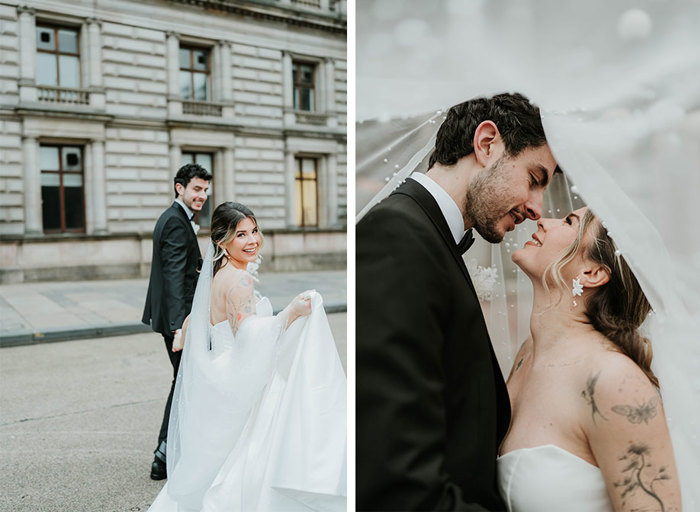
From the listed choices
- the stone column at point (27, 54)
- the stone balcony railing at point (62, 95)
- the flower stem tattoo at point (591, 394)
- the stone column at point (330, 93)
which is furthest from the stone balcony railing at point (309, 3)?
the flower stem tattoo at point (591, 394)

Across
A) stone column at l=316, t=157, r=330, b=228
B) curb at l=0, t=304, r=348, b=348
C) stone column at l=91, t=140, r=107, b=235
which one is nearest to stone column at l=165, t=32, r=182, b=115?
stone column at l=91, t=140, r=107, b=235

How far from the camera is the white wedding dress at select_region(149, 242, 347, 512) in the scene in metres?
1.97

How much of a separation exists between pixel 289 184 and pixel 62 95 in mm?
2059

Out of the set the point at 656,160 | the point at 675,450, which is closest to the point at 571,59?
the point at 656,160

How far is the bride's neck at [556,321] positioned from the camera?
1.62 metres

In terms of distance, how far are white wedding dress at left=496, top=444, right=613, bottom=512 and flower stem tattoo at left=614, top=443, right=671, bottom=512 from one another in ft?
0.19

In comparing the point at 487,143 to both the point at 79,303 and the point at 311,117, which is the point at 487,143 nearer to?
the point at 311,117

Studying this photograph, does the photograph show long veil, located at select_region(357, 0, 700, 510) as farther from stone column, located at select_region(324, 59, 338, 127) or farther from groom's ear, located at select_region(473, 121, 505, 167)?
stone column, located at select_region(324, 59, 338, 127)

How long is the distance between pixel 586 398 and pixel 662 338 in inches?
11.8

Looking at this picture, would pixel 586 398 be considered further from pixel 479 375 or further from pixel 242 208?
pixel 242 208

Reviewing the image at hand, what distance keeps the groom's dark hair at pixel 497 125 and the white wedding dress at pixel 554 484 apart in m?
0.77

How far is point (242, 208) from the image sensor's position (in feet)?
7.02

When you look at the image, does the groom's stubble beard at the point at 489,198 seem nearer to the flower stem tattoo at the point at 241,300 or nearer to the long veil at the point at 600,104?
the long veil at the point at 600,104

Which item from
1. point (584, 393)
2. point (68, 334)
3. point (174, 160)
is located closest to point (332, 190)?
point (174, 160)
